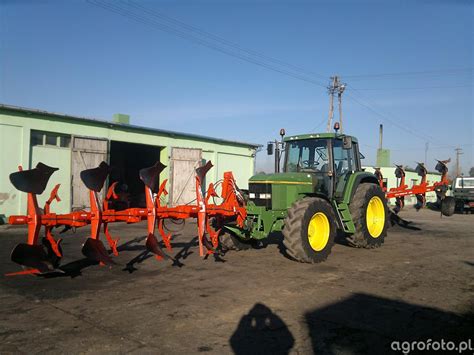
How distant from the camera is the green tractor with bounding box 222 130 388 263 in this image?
7570mm

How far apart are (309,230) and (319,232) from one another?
0.27m

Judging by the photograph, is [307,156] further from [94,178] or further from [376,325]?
[376,325]

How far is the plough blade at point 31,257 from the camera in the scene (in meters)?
5.89

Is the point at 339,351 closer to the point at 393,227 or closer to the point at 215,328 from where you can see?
the point at 215,328

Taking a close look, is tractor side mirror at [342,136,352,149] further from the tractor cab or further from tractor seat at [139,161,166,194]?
tractor seat at [139,161,166,194]

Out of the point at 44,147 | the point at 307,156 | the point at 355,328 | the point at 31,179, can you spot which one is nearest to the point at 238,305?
the point at 355,328

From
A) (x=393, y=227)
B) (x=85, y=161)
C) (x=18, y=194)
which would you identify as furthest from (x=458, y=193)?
(x=18, y=194)

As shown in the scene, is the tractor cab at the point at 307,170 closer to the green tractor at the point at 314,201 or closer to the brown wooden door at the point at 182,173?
the green tractor at the point at 314,201

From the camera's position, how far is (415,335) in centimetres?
420

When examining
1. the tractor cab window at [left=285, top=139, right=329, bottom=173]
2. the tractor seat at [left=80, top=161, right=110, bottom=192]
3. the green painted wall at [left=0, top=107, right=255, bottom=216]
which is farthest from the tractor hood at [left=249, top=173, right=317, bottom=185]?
the green painted wall at [left=0, top=107, right=255, bottom=216]

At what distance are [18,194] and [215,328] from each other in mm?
11055

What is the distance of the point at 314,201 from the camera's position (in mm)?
7719

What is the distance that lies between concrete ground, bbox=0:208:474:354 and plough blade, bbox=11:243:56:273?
0.82 feet

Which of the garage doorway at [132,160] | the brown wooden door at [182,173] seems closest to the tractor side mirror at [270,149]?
the brown wooden door at [182,173]
